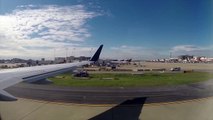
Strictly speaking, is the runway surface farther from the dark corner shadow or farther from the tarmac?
the dark corner shadow

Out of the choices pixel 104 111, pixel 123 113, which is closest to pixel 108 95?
pixel 104 111

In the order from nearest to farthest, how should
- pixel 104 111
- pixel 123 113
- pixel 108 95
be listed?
pixel 123 113
pixel 104 111
pixel 108 95

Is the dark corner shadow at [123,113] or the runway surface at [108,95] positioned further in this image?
the runway surface at [108,95]

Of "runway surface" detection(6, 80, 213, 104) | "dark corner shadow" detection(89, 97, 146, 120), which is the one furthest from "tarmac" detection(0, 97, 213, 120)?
"runway surface" detection(6, 80, 213, 104)

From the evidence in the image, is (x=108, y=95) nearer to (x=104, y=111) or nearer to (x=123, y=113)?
(x=104, y=111)

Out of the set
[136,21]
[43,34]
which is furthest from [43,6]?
[136,21]

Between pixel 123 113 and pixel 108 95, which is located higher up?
pixel 108 95

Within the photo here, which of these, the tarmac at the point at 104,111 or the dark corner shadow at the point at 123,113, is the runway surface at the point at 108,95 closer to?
the tarmac at the point at 104,111

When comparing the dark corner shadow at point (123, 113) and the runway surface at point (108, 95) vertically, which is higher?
the runway surface at point (108, 95)

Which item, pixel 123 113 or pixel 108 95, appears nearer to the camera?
pixel 123 113

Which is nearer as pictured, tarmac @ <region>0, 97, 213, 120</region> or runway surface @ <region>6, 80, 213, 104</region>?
tarmac @ <region>0, 97, 213, 120</region>

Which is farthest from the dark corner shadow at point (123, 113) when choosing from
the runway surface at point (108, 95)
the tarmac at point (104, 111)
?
the runway surface at point (108, 95)

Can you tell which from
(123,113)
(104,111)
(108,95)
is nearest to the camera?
(123,113)
